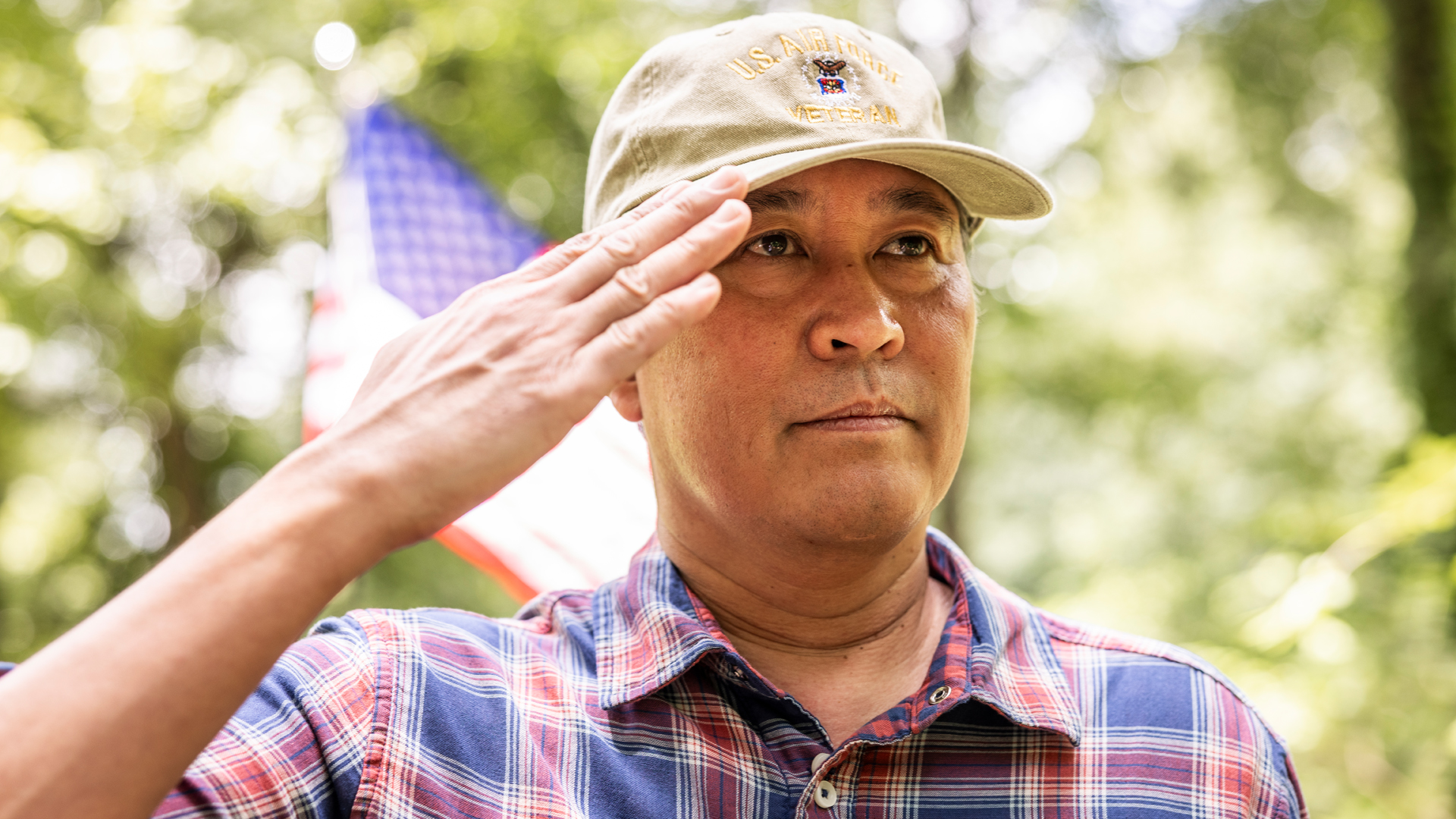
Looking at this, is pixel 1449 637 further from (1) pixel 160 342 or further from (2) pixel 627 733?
(1) pixel 160 342

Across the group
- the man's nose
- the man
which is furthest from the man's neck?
the man's nose

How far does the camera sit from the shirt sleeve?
129 cm

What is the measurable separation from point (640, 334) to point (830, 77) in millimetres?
683

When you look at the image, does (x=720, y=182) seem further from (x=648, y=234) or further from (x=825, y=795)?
(x=825, y=795)

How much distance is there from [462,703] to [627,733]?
0.79ft

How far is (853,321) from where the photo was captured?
5.33ft

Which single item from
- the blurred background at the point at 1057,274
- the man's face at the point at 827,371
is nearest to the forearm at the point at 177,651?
the man's face at the point at 827,371

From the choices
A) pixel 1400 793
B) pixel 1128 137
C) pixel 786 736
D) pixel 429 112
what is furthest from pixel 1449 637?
pixel 429 112

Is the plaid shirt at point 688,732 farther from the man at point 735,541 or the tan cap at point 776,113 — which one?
the tan cap at point 776,113

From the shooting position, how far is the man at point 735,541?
4.07ft

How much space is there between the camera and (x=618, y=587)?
6.22 ft

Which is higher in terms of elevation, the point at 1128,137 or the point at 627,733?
the point at 1128,137

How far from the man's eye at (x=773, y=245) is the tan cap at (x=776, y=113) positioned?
0.11 m

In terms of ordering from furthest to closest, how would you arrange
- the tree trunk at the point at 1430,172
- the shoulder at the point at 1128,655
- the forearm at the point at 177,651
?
the tree trunk at the point at 1430,172 < the shoulder at the point at 1128,655 < the forearm at the point at 177,651
